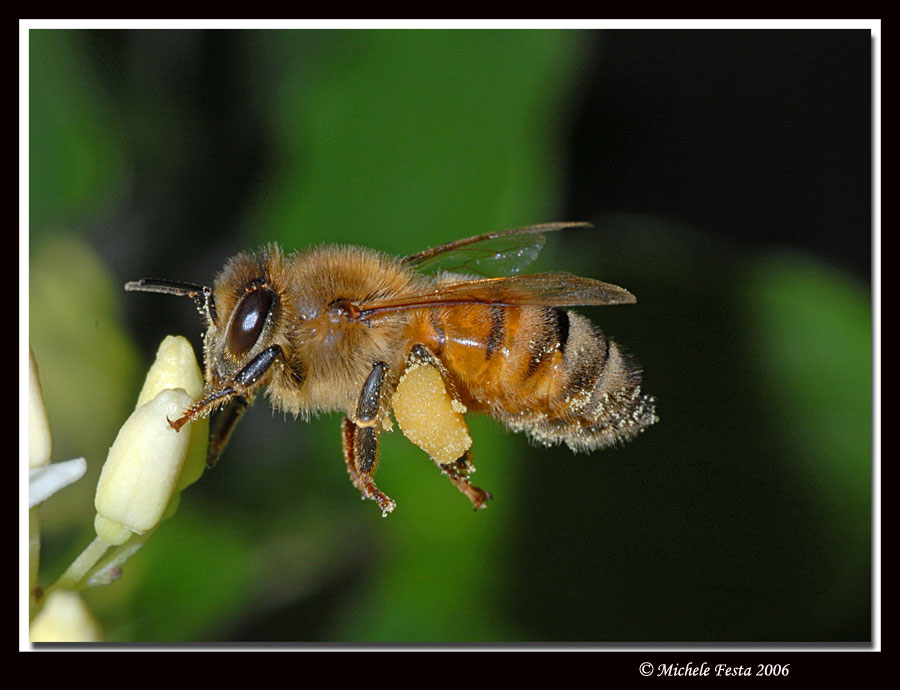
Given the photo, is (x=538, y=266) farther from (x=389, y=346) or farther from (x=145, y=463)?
(x=145, y=463)

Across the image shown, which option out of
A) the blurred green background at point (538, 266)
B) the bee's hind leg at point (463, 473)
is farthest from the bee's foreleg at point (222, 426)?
the blurred green background at point (538, 266)

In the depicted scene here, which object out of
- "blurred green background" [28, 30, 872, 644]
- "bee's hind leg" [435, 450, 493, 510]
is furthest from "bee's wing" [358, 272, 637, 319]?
"blurred green background" [28, 30, 872, 644]

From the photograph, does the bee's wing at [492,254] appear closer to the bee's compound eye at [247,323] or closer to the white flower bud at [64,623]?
the bee's compound eye at [247,323]

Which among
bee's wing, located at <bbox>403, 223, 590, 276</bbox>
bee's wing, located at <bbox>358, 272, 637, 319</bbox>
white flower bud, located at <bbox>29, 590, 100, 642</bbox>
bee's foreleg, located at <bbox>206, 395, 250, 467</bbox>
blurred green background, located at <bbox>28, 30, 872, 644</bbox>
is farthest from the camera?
blurred green background, located at <bbox>28, 30, 872, 644</bbox>

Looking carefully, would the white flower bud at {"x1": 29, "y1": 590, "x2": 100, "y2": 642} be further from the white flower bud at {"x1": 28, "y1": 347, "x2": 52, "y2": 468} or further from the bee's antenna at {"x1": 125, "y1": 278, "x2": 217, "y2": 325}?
the bee's antenna at {"x1": 125, "y1": 278, "x2": 217, "y2": 325}

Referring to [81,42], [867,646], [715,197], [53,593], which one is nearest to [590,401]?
[867,646]

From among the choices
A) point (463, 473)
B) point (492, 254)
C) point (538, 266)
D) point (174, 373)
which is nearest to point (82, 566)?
point (174, 373)

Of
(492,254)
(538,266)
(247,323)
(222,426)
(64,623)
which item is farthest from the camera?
(538,266)
